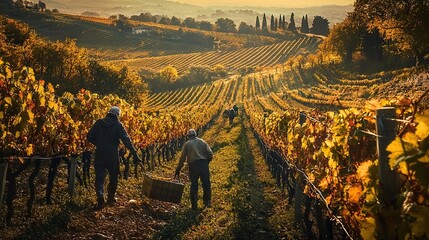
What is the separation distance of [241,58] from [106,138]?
5838 inches

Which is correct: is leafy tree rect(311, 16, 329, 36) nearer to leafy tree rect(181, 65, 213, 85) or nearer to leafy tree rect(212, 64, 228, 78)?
leafy tree rect(212, 64, 228, 78)

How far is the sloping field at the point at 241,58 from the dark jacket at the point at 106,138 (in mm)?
117665

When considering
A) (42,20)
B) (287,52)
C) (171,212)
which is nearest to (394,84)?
(171,212)

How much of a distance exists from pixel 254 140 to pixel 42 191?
878 inches

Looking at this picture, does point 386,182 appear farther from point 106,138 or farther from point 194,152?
point 194,152

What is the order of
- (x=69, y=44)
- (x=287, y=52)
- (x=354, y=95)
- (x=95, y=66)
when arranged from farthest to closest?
(x=287, y=52) → (x=95, y=66) → (x=69, y=44) → (x=354, y=95)

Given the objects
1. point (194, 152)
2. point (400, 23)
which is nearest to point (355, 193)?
point (194, 152)

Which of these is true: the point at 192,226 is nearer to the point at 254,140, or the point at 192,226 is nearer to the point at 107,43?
the point at 254,140

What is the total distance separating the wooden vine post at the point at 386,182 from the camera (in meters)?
3.04

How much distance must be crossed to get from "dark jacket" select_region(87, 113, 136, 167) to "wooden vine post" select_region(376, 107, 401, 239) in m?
6.31

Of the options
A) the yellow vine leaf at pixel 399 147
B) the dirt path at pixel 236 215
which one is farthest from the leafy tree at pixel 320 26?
the yellow vine leaf at pixel 399 147

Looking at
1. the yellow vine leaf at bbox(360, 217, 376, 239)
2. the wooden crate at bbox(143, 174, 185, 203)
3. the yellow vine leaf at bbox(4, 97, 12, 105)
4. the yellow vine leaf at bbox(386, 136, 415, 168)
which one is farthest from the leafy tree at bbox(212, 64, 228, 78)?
the yellow vine leaf at bbox(386, 136, 415, 168)

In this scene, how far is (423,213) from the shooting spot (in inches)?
90.6

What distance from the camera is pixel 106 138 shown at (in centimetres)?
877
